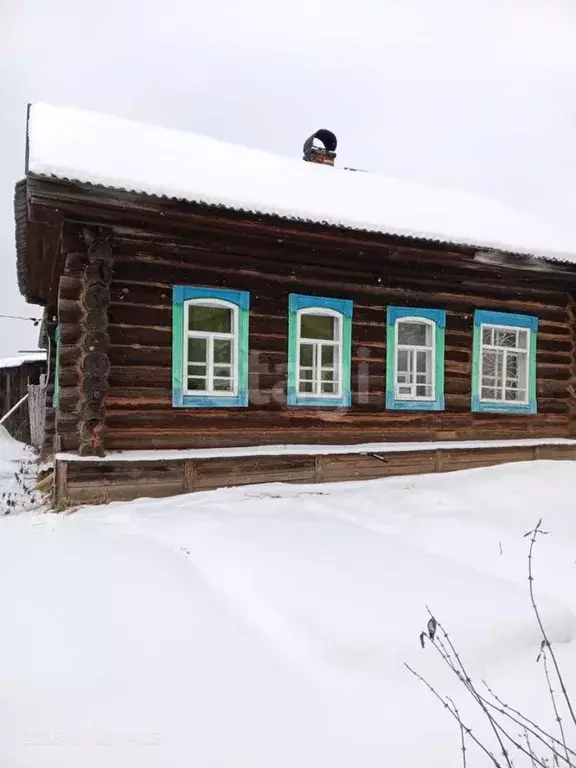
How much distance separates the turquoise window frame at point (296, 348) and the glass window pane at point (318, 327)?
16 cm

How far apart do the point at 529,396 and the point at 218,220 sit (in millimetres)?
5581

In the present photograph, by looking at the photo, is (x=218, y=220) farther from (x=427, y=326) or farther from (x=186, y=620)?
(x=186, y=620)

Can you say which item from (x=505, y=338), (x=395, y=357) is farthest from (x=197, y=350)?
(x=505, y=338)

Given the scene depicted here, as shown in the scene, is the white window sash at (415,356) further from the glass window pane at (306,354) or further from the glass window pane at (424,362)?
the glass window pane at (306,354)

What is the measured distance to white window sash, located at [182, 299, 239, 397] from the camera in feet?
23.0

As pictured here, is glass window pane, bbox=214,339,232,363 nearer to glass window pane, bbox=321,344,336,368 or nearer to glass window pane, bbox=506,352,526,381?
glass window pane, bbox=321,344,336,368

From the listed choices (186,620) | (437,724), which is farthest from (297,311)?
(437,724)

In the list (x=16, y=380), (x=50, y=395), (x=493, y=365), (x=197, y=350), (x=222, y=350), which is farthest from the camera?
(x=16, y=380)

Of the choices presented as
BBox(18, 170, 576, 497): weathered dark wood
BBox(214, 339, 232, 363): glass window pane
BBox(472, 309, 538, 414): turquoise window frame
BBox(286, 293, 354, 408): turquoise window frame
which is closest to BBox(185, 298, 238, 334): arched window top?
BBox(214, 339, 232, 363): glass window pane

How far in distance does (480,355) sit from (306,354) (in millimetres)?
2802

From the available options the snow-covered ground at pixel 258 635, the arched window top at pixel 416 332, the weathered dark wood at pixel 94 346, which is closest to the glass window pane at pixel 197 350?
the weathered dark wood at pixel 94 346

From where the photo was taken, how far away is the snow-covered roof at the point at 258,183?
6355mm

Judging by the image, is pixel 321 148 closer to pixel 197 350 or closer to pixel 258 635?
pixel 197 350

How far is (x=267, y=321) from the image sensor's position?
7.43 metres
